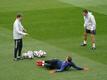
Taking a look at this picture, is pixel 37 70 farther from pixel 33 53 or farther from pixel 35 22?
pixel 35 22

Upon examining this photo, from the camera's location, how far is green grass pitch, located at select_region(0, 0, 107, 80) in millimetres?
19062

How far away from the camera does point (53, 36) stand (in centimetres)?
2722

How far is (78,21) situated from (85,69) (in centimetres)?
1302

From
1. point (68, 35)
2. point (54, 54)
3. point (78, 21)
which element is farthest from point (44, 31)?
point (54, 54)

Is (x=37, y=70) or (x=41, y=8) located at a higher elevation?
(x=41, y=8)

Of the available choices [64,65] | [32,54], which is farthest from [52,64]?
[32,54]

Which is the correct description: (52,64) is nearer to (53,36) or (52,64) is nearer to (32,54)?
(32,54)

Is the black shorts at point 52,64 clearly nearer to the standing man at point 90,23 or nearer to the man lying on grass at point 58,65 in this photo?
the man lying on grass at point 58,65

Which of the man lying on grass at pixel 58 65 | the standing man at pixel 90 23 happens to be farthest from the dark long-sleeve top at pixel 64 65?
the standing man at pixel 90 23

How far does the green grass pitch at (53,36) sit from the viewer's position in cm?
1906

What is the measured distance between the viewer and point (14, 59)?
21344 mm

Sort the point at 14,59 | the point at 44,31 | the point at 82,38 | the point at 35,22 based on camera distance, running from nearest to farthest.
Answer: the point at 14,59
the point at 82,38
the point at 44,31
the point at 35,22

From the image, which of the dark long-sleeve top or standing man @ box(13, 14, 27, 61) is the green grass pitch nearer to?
the dark long-sleeve top

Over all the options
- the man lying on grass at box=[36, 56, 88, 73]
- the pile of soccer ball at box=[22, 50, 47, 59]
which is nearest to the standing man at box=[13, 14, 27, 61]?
the pile of soccer ball at box=[22, 50, 47, 59]
